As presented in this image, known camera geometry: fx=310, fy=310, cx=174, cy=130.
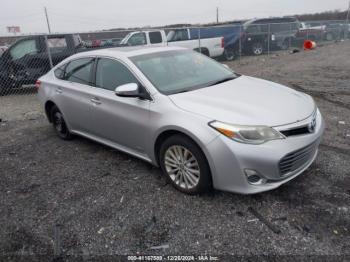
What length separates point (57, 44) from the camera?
10.1 meters

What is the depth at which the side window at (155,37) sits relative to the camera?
13797mm

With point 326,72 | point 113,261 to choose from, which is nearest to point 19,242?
point 113,261

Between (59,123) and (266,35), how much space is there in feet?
51.1

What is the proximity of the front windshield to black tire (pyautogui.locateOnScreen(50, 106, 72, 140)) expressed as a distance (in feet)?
6.81

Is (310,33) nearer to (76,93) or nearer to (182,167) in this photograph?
(76,93)

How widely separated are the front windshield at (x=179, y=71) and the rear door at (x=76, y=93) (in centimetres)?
93

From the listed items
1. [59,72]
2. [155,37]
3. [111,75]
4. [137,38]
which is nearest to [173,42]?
[155,37]

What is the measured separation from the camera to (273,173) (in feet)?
9.65

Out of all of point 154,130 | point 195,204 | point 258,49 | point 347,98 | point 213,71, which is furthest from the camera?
point 258,49

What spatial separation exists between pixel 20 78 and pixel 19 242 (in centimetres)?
817

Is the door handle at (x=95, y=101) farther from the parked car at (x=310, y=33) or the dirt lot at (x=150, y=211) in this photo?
the parked car at (x=310, y=33)

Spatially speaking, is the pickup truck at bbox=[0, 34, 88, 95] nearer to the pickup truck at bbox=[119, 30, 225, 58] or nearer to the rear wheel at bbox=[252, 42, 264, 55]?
the pickup truck at bbox=[119, 30, 225, 58]

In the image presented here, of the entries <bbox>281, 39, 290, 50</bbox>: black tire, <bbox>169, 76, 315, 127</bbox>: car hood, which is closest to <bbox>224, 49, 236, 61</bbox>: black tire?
<bbox>281, 39, 290, 50</bbox>: black tire

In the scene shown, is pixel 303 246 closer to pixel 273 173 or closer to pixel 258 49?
pixel 273 173
